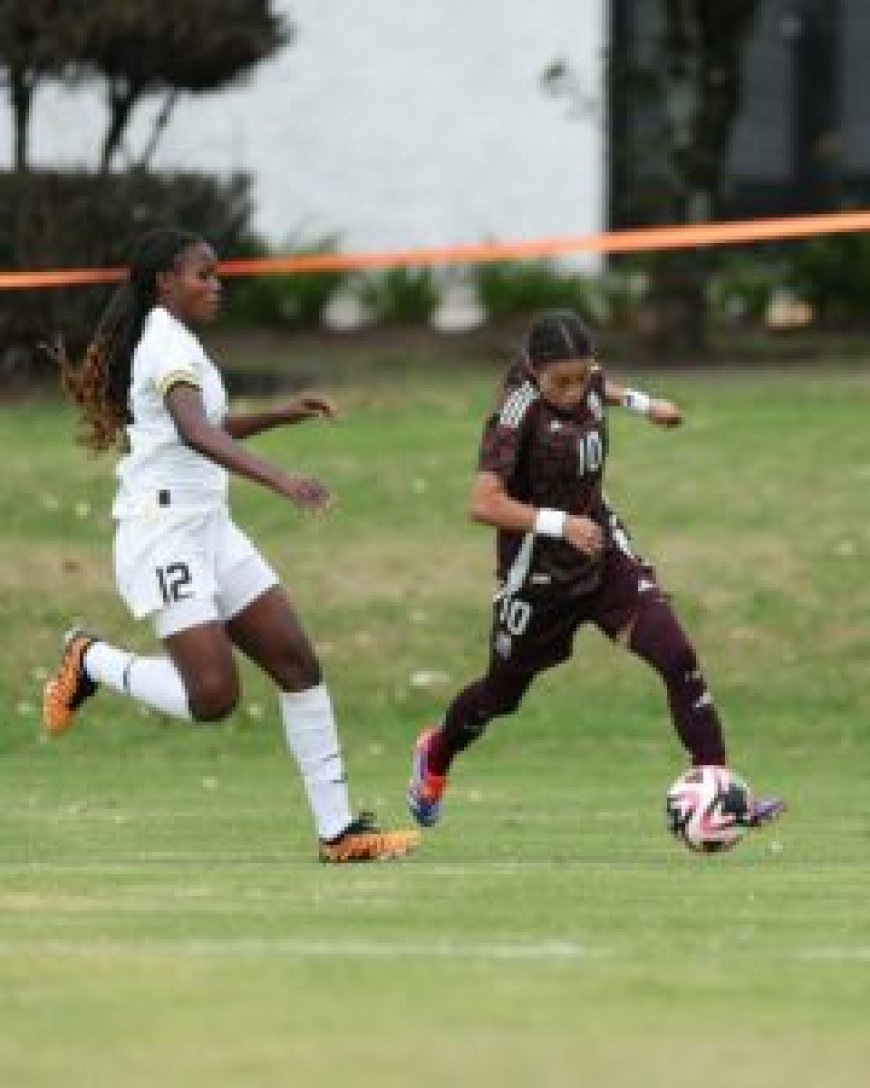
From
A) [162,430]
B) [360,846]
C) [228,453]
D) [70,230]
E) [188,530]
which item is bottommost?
[70,230]

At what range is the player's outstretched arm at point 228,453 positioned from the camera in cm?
1116

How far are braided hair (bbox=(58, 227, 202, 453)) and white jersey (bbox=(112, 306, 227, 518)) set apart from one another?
0.30 feet

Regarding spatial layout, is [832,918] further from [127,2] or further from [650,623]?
[127,2]

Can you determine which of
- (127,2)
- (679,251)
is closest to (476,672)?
(127,2)

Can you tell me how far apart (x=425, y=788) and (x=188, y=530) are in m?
2.06

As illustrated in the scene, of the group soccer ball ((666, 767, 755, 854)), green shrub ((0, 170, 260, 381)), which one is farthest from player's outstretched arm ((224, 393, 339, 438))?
green shrub ((0, 170, 260, 381))

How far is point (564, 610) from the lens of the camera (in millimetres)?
12672

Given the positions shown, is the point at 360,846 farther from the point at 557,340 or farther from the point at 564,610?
the point at 557,340

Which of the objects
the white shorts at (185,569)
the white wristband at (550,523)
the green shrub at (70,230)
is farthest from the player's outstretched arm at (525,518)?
the green shrub at (70,230)

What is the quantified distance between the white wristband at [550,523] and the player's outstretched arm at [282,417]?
679 mm

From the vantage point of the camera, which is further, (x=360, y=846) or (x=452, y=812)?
(x=452, y=812)

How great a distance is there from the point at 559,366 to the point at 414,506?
9105 mm

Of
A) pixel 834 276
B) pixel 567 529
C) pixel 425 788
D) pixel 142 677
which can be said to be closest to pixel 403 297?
pixel 834 276

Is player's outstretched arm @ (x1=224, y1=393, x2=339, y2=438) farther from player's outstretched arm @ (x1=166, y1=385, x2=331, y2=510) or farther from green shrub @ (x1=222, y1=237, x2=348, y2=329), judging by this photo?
green shrub @ (x1=222, y1=237, x2=348, y2=329)
